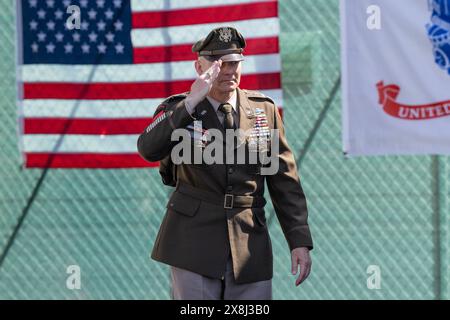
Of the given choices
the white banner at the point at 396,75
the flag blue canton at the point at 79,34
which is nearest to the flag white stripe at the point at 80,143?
the flag blue canton at the point at 79,34

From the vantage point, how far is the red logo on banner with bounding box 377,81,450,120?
231 inches

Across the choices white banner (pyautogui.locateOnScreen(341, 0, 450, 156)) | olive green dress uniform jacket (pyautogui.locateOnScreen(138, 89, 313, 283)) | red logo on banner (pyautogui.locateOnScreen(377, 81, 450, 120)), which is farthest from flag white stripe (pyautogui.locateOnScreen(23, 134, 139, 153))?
olive green dress uniform jacket (pyautogui.locateOnScreen(138, 89, 313, 283))

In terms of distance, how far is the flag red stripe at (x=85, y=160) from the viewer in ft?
20.6

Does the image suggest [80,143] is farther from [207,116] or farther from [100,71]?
[207,116]

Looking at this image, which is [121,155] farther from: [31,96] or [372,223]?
[372,223]

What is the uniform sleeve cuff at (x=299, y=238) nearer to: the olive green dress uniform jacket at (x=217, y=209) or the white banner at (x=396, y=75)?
the olive green dress uniform jacket at (x=217, y=209)

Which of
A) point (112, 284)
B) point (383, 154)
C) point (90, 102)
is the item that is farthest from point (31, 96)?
point (383, 154)

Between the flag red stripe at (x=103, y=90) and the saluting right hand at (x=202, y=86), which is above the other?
the saluting right hand at (x=202, y=86)

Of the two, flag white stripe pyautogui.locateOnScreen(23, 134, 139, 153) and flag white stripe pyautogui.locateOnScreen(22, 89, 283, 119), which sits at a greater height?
flag white stripe pyautogui.locateOnScreen(22, 89, 283, 119)

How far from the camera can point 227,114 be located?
4.21m

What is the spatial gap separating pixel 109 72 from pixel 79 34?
1.07ft

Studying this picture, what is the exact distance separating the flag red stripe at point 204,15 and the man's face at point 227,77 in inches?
78.1

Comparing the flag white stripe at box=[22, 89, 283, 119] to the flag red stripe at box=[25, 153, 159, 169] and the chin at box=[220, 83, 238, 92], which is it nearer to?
the flag red stripe at box=[25, 153, 159, 169]

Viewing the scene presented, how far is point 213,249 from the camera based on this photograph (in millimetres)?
4102
